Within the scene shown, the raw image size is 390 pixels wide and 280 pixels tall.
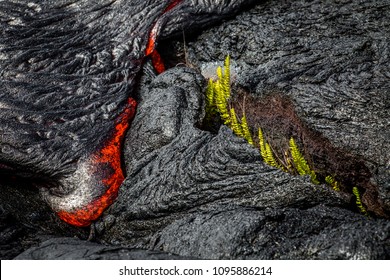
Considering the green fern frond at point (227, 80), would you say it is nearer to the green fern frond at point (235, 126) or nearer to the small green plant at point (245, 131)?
the small green plant at point (245, 131)

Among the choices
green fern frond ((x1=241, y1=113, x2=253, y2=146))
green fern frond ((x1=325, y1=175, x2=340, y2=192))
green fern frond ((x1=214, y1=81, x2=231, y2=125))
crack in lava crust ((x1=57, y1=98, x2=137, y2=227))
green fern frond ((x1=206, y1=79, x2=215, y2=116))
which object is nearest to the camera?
green fern frond ((x1=325, y1=175, x2=340, y2=192))

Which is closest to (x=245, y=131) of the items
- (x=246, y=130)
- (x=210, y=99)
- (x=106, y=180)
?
(x=246, y=130)

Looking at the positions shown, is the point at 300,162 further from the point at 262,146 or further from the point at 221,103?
the point at 221,103

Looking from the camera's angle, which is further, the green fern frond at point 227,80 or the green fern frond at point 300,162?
the green fern frond at point 227,80

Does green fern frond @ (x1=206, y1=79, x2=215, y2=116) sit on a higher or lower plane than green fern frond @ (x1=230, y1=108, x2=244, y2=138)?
higher

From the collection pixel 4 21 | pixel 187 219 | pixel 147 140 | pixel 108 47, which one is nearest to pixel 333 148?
pixel 187 219

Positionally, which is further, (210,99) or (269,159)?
(210,99)

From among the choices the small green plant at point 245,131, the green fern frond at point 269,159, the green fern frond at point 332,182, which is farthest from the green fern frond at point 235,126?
the green fern frond at point 332,182

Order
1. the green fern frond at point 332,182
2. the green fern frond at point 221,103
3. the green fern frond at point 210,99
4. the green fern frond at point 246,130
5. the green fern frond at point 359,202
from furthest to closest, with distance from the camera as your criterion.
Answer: the green fern frond at point 210,99 → the green fern frond at point 221,103 → the green fern frond at point 246,130 → the green fern frond at point 332,182 → the green fern frond at point 359,202

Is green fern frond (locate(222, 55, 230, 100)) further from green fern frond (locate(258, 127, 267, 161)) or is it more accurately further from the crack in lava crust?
the crack in lava crust

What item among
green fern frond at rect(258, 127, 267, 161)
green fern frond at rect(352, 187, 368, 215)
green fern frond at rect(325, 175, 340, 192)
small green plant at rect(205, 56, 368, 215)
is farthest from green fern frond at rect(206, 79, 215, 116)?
green fern frond at rect(352, 187, 368, 215)

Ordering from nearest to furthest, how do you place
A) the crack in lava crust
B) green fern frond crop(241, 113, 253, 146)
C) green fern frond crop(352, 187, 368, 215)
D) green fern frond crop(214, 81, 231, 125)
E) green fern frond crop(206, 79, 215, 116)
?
green fern frond crop(352, 187, 368, 215), green fern frond crop(241, 113, 253, 146), the crack in lava crust, green fern frond crop(214, 81, 231, 125), green fern frond crop(206, 79, 215, 116)

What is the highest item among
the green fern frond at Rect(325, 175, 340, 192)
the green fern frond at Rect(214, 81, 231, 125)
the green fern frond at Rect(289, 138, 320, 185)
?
the green fern frond at Rect(214, 81, 231, 125)
